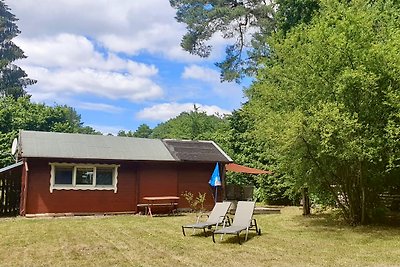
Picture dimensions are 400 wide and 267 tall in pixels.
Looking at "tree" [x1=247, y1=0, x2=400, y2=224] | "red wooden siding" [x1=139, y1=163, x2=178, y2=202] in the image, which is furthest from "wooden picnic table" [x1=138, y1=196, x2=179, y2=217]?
"tree" [x1=247, y1=0, x2=400, y2=224]

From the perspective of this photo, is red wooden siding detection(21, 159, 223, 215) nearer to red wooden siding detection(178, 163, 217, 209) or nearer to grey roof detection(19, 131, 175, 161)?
red wooden siding detection(178, 163, 217, 209)

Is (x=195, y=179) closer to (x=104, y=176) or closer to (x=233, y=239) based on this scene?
(x=104, y=176)

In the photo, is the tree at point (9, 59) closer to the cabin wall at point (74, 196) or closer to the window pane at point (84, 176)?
the window pane at point (84, 176)

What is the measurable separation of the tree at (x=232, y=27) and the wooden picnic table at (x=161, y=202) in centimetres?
1231

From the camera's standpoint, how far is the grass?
8078 mm

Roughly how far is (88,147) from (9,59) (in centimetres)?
5132

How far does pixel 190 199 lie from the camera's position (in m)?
18.5

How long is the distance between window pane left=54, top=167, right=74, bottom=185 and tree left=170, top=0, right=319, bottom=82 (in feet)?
46.8

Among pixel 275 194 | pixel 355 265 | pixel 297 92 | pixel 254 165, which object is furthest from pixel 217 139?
pixel 355 265

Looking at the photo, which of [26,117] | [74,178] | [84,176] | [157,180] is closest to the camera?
[74,178]

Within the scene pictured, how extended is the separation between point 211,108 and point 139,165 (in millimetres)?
45383

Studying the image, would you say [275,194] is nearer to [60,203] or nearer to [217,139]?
[217,139]

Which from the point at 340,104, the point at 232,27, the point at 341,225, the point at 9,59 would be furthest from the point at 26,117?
the point at 9,59

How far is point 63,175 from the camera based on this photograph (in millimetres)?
16656
